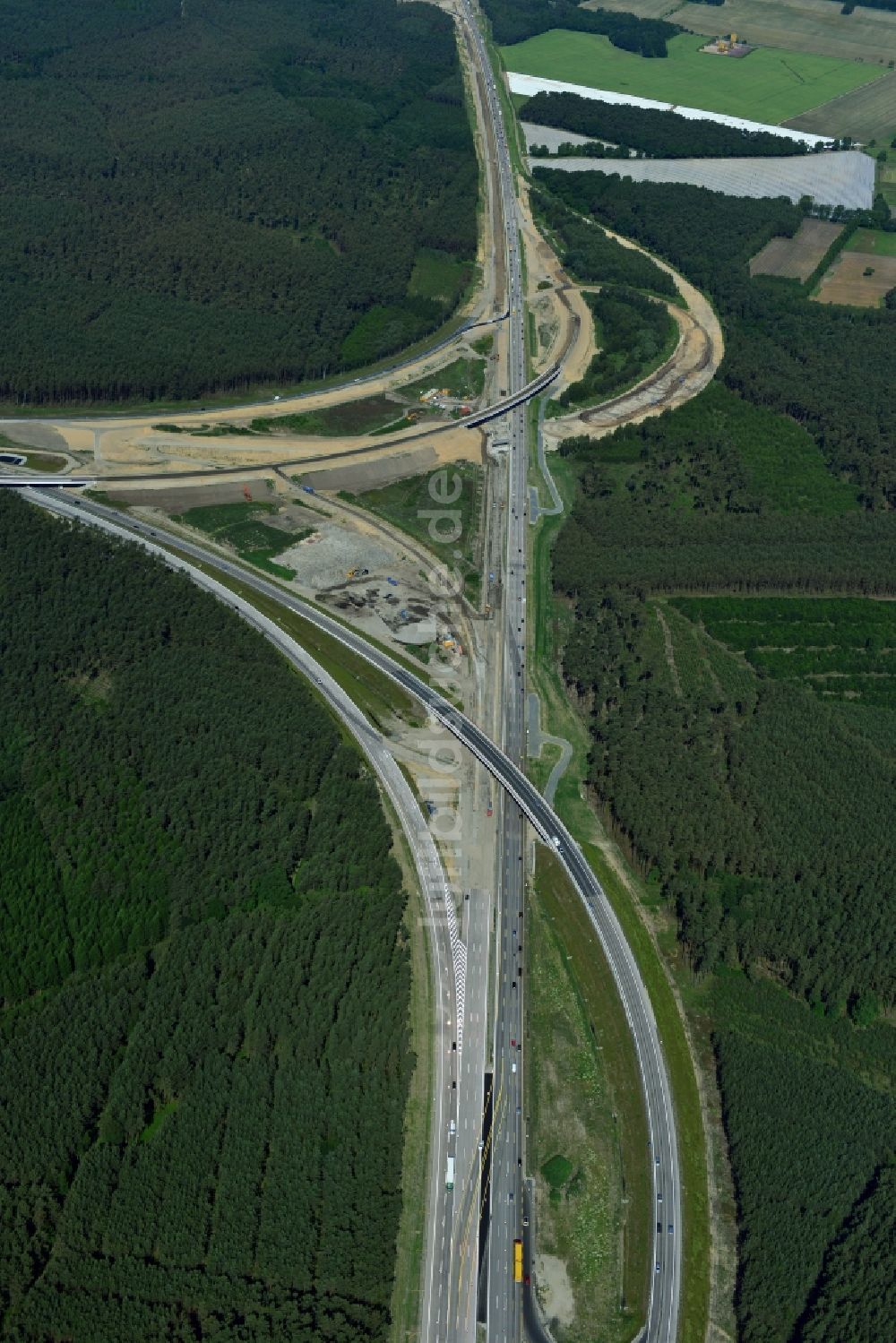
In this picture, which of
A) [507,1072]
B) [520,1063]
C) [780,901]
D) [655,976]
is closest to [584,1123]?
[520,1063]

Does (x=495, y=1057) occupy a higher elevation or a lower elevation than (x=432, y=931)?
lower

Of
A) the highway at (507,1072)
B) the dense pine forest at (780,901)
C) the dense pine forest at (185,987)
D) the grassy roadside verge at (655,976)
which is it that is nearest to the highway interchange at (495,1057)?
the highway at (507,1072)

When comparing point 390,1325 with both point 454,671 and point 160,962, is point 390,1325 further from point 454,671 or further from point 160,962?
point 454,671

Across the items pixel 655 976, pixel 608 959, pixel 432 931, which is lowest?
pixel 655 976

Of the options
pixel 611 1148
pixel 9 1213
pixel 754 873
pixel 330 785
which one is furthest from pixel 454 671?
pixel 9 1213

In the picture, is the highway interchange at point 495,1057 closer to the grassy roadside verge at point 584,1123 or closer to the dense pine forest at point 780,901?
the grassy roadside verge at point 584,1123

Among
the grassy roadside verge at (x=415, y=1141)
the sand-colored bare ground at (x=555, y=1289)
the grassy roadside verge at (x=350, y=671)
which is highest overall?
the grassy roadside verge at (x=350, y=671)

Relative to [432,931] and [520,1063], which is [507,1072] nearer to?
[520,1063]
